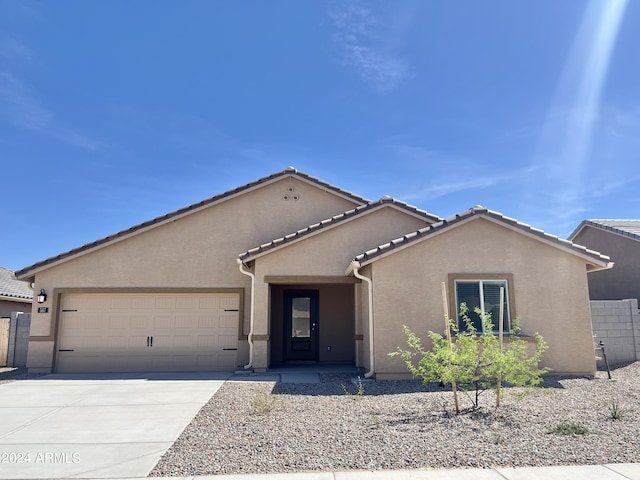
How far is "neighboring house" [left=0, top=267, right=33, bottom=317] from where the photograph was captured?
19562mm

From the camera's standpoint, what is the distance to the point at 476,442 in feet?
19.0

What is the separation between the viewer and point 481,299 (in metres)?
10.7

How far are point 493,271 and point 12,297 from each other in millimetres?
19635

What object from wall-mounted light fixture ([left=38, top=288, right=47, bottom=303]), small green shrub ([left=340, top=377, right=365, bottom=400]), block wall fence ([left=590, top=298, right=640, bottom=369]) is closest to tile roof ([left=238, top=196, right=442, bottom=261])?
small green shrub ([left=340, top=377, right=365, bottom=400])

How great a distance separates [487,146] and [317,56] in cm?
617

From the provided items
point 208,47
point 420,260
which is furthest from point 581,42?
point 208,47

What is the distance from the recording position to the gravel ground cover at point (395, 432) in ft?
17.0

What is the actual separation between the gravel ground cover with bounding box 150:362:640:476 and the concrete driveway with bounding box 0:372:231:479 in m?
0.41

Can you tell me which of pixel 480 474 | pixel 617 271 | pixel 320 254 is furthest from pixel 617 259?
pixel 480 474

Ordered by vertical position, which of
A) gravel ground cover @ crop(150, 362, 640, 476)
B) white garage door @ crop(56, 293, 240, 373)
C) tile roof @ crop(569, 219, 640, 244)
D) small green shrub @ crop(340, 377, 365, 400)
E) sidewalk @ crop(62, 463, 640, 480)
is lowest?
sidewalk @ crop(62, 463, 640, 480)

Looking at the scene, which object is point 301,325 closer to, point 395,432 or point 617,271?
point 395,432

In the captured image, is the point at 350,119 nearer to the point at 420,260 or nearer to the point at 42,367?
the point at 420,260

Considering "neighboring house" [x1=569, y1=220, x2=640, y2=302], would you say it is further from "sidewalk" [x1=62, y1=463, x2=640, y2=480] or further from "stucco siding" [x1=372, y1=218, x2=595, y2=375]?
"sidewalk" [x1=62, y1=463, x2=640, y2=480]

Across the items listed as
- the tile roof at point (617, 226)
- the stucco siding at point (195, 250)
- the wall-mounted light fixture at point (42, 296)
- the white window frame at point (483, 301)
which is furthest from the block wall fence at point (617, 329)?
the wall-mounted light fixture at point (42, 296)
